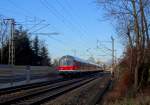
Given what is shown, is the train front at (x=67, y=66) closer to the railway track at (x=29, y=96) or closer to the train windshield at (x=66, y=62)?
the train windshield at (x=66, y=62)

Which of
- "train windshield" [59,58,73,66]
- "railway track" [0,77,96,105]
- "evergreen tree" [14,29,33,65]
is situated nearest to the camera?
"railway track" [0,77,96,105]

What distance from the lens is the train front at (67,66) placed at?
211 ft

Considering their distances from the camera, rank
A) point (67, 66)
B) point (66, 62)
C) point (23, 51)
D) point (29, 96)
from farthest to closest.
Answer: point (23, 51) → point (66, 62) → point (67, 66) → point (29, 96)

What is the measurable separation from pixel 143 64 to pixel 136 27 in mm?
4986

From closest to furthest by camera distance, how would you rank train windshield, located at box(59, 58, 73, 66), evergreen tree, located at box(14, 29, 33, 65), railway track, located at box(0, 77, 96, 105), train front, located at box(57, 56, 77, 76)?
railway track, located at box(0, 77, 96, 105), train front, located at box(57, 56, 77, 76), train windshield, located at box(59, 58, 73, 66), evergreen tree, located at box(14, 29, 33, 65)

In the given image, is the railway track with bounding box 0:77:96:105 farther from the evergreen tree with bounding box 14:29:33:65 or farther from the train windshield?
the evergreen tree with bounding box 14:29:33:65

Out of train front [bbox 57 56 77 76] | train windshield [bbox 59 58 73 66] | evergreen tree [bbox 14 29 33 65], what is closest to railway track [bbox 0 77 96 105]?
train front [bbox 57 56 77 76]

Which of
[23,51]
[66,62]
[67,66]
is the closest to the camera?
[67,66]

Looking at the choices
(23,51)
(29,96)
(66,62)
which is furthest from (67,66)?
(29,96)

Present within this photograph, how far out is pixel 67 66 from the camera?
6469 centimetres

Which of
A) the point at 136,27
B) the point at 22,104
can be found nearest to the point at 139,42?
the point at 136,27

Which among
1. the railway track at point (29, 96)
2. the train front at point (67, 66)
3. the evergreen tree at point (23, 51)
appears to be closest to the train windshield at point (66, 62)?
the train front at point (67, 66)

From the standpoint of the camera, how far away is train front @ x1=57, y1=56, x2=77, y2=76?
64.4 meters

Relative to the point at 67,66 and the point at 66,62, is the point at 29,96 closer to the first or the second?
the point at 67,66
